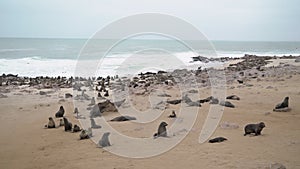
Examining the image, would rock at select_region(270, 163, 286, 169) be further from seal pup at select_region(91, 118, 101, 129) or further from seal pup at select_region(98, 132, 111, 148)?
seal pup at select_region(91, 118, 101, 129)

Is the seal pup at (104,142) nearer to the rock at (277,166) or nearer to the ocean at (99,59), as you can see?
the rock at (277,166)

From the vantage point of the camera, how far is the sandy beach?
653 centimetres

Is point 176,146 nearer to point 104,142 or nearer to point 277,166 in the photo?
point 104,142

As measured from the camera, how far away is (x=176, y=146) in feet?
24.8

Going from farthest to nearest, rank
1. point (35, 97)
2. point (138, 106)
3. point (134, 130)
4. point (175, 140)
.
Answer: point (35, 97), point (138, 106), point (134, 130), point (175, 140)

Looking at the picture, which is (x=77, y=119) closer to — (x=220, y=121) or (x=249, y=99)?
(x=220, y=121)

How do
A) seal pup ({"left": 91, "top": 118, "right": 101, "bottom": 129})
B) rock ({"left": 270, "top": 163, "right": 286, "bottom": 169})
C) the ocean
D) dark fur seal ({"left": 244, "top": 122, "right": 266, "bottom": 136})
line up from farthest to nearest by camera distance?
the ocean
seal pup ({"left": 91, "top": 118, "right": 101, "bottom": 129})
dark fur seal ({"left": 244, "top": 122, "right": 266, "bottom": 136})
rock ({"left": 270, "top": 163, "right": 286, "bottom": 169})

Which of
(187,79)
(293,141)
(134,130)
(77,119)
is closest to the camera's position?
(293,141)

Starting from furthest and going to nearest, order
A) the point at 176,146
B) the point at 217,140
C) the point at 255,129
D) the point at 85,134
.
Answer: the point at 85,134 < the point at 255,129 < the point at 217,140 < the point at 176,146

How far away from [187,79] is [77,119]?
12.2 meters

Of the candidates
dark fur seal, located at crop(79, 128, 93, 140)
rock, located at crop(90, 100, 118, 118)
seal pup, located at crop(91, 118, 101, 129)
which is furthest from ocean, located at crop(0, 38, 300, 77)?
dark fur seal, located at crop(79, 128, 93, 140)

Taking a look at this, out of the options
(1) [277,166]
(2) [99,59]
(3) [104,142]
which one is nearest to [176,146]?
(3) [104,142]

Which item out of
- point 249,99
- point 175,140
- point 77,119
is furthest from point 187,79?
point 175,140

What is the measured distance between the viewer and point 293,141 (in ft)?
24.7
